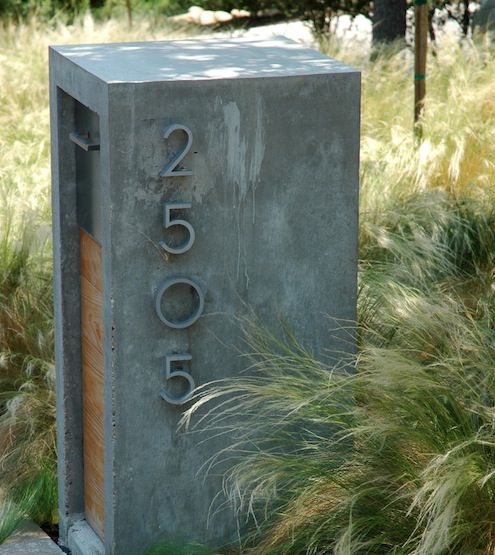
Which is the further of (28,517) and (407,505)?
(28,517)

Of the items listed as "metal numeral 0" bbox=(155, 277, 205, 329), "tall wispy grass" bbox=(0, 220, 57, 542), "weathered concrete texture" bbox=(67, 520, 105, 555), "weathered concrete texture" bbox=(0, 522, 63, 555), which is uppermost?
"metal numeral 0" bbox=(155, 277, 205, 329)

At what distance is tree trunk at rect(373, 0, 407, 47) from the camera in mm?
12227

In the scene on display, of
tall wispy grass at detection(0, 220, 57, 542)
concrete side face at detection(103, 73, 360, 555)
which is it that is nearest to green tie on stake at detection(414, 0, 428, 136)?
tall wispy grass at detection(0, 220, 57, 542)

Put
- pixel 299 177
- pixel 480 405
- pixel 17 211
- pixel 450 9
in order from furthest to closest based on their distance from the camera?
pixel 450 9 → pixel 17 211 → pixel 299 177 → pixel 480 405

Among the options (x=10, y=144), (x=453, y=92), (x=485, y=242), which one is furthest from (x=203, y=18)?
(x=485, y=242)

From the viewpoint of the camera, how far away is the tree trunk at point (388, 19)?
40.1 ft

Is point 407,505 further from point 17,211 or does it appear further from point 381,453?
point 17,211

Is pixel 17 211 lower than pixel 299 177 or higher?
lower

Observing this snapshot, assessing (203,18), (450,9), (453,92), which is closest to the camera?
(453,92)

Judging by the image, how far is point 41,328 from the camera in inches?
225

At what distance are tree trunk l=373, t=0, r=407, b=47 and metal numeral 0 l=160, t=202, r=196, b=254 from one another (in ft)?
28.8

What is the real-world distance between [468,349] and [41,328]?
8.37 ft

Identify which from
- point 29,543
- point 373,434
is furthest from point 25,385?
point 373,434

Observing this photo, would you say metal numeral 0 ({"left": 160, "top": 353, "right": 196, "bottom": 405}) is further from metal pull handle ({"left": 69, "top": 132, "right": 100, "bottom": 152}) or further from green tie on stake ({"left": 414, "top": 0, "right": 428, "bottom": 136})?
green tie on stake ({"left": 414, "top": 0, "right": 428, "bottom": 136})
